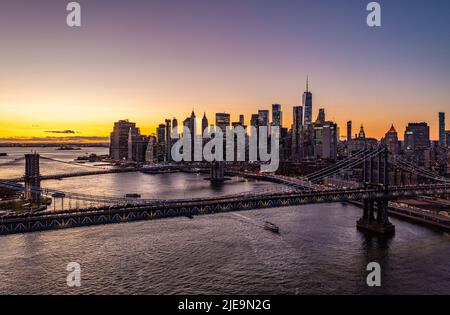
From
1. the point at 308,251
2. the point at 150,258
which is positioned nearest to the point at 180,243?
the point at 150,258

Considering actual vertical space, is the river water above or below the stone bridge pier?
below

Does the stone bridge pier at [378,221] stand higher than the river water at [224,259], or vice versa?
the stone bridge pier at [378,221]

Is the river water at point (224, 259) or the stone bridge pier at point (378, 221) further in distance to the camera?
the stone bridge pier at point (378, 221)

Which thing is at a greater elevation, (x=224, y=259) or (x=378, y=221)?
(x=378, y=221)

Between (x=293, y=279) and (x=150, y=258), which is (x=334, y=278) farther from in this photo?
(x=150, y=258)

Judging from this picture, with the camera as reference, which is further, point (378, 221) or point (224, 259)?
point (378, 221)

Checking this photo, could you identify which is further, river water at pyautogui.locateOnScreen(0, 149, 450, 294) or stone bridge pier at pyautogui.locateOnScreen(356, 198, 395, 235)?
stone bridge pier at pyautogui.locateOnScreen(356, 198, 395, 235)
